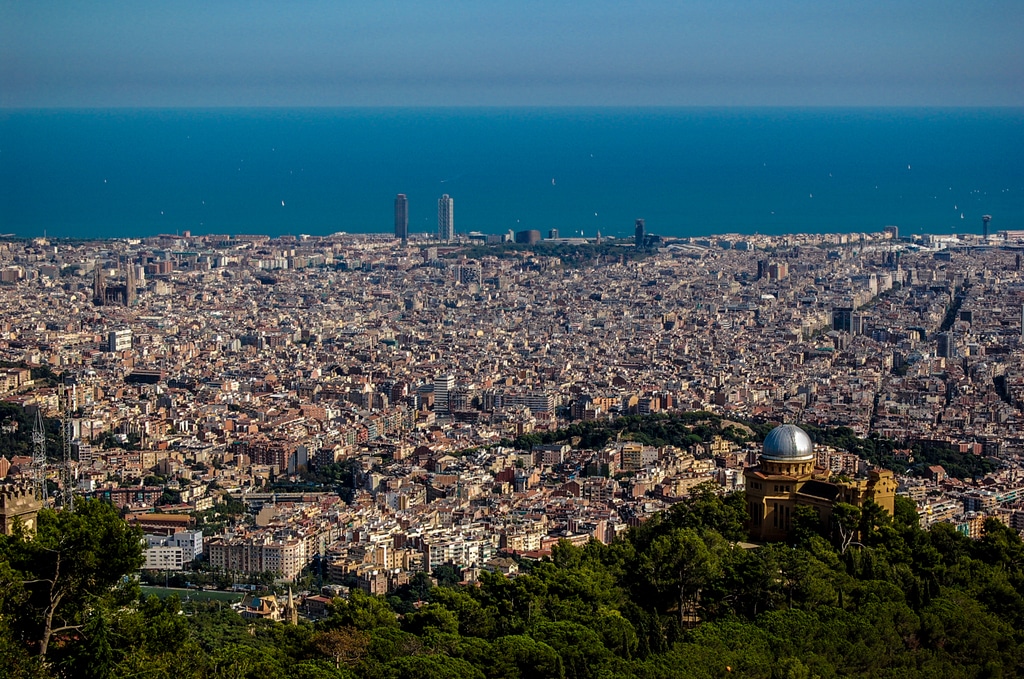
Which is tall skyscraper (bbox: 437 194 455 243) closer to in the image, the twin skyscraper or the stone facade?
the twin skyscraper

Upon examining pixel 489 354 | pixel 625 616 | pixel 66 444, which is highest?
pixel 489 354

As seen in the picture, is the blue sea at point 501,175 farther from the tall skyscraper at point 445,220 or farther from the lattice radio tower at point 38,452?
the lattice radio tower at point 38,452

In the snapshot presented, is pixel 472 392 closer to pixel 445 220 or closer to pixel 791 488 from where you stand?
pixel 791 488

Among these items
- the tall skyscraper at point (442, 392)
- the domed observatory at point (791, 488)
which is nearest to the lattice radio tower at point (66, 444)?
the tall skyscraper at point (442, 392)

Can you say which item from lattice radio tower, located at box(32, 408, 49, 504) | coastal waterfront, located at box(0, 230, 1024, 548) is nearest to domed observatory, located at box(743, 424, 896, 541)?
coastal waterfront, located at box(0, 230, 1024, 548)

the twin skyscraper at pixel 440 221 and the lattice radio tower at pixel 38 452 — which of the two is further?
the twin skyscraper at pixel 440 221

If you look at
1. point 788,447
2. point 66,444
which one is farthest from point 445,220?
point 788,447
